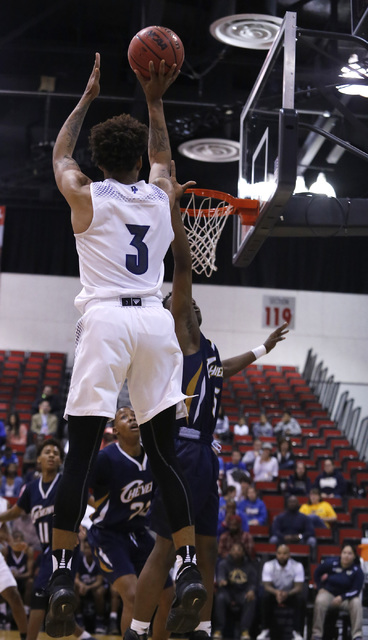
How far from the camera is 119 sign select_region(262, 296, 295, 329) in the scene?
25.8 meters

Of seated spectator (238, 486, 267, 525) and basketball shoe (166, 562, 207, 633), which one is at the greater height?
basketball shoe (166, 562, 207, 633)

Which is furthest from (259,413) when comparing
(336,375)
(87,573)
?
(87,573)

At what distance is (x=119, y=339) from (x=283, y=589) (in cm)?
887

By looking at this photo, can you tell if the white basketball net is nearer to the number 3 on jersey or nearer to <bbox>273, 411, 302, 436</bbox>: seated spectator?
the number 3 on jersey

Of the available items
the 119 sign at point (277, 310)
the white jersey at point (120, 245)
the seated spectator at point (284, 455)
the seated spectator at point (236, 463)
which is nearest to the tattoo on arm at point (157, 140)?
the white jersey at point (120, 245)

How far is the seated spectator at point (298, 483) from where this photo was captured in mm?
15922

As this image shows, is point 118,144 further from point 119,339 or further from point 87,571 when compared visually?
point 87,571

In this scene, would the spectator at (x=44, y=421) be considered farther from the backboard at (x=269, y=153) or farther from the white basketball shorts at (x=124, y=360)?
the white basketball shorts at (x=124, y=360)

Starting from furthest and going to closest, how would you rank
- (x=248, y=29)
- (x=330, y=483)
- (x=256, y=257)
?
(x=256, y=257), (x=330, y=483), (x=248, y=29)

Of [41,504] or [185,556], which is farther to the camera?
[41,504]

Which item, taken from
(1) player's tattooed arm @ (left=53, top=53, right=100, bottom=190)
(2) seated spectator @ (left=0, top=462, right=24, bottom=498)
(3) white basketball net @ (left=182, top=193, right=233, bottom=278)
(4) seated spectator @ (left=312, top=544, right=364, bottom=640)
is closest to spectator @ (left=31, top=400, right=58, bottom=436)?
(2) seated spectator @ (left=0, top=462, right=24, bottom=498)

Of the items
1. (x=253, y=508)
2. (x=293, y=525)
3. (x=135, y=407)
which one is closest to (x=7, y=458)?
(x=253, y=508)

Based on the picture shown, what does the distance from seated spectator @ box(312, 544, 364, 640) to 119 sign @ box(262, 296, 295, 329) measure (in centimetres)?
1381

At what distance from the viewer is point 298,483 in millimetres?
16297
